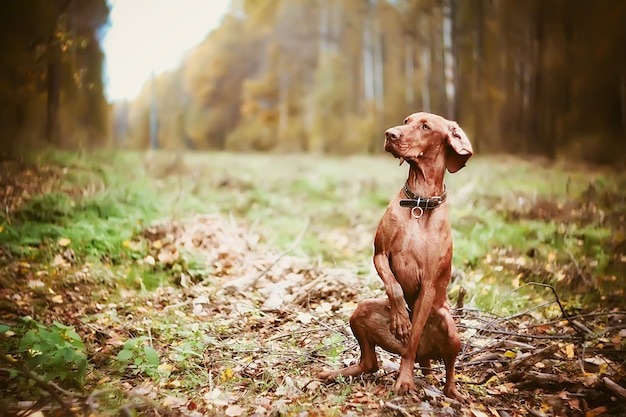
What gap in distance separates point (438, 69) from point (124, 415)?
490 inches

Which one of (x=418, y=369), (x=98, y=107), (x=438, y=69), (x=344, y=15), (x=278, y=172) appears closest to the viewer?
(x=418, y=369)

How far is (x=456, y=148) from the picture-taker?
2.26m

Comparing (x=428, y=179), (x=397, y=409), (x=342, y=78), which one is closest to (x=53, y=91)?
(x=428, y=179)

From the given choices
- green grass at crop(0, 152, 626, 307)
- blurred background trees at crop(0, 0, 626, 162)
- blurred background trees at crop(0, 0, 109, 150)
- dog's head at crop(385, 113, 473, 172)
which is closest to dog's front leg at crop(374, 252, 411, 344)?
dog's head at crop(385, 113, 473, 172)

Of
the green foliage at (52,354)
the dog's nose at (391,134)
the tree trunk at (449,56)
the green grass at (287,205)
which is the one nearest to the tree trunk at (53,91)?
the green grass at (287,205)

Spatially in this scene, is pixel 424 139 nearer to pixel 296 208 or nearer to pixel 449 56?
pixel 296 208

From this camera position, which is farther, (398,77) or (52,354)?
(398,77)

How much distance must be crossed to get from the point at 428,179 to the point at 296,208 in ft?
16.9

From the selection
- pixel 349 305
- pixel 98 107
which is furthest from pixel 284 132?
pixel 349 305

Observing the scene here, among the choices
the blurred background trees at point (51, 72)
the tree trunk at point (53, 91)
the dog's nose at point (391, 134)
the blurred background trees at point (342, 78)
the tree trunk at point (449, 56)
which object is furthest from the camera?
the tree trunk at point (449, 56)

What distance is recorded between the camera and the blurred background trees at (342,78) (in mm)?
6547

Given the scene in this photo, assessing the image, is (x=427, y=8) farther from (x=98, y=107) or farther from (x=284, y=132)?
(x=98, y=107)

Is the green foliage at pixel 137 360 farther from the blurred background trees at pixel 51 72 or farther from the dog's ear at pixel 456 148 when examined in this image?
the blurred background trees at pixel 51 72

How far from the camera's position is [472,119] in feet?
37.7
